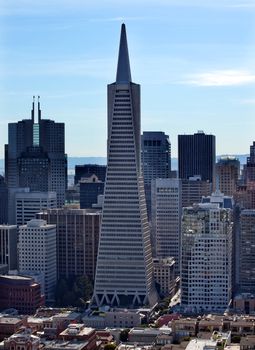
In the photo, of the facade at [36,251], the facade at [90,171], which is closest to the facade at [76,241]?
the facade at [36,251]

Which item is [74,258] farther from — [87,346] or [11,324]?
[87,346]

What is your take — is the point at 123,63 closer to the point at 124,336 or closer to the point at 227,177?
the point at 124,336

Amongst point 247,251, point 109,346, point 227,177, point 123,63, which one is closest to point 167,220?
point 247,251

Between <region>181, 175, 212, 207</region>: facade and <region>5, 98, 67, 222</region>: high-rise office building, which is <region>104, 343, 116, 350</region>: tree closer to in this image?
<region>181, 175, 212, 207</region>: facade

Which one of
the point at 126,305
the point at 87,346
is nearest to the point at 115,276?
the point at 126,305

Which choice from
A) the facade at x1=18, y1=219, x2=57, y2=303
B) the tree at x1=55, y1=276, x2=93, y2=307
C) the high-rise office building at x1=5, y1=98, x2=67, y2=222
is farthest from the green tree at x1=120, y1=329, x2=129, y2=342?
the high-rise office building at x1=5, y1=98, x2=67, y2=222

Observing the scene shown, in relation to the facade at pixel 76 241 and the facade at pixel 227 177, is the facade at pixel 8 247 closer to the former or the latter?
the facade at pixel 76 241

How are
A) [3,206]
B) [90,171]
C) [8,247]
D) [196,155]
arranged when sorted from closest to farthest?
[8,247], [3,206], [196,155], [90,171]
